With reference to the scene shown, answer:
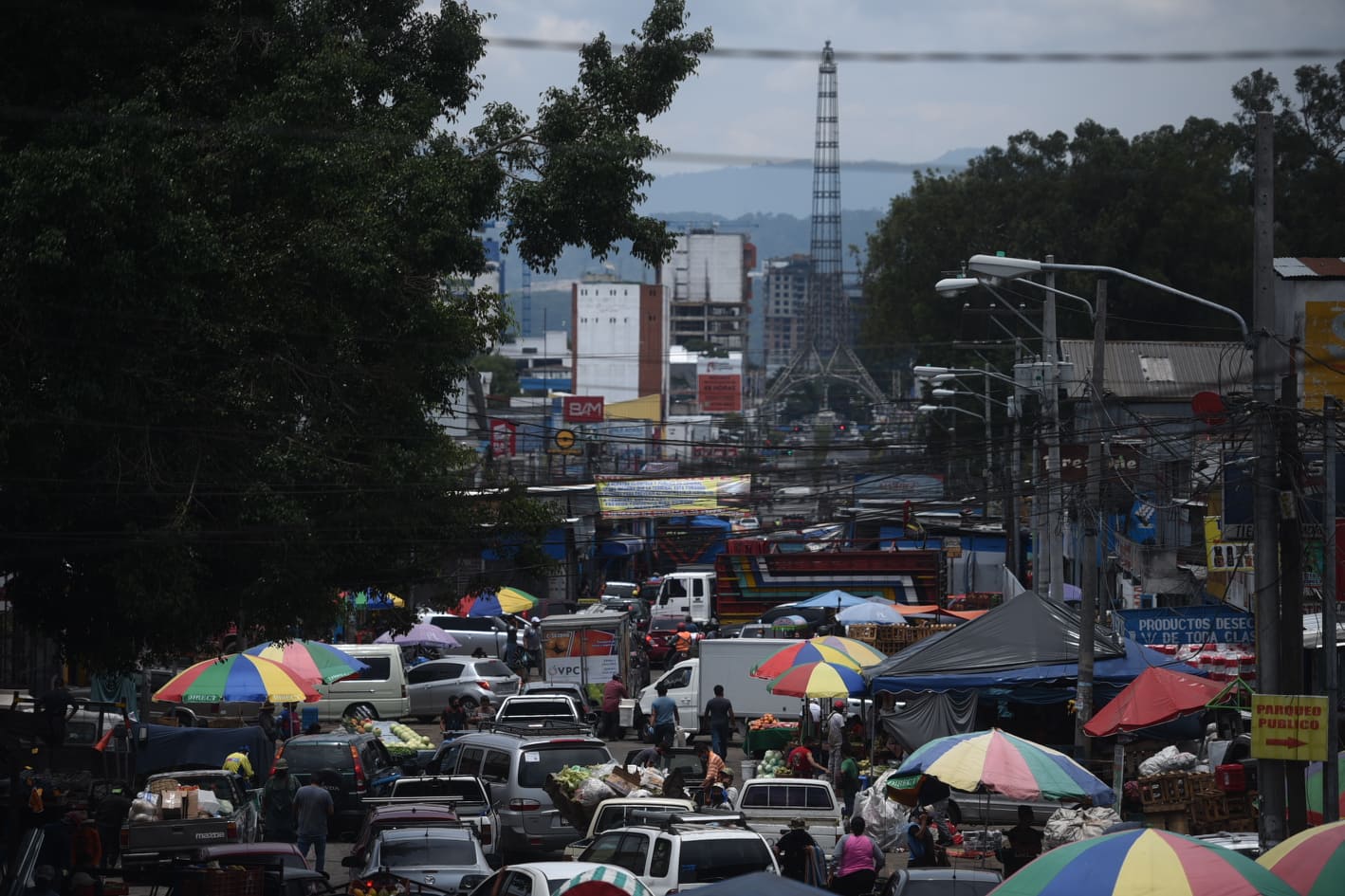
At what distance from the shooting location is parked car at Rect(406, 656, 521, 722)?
117ft

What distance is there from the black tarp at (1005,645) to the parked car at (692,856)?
10.2 m

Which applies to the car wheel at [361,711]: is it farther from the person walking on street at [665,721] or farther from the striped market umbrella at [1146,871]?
the striped market umbrella at [1146,871]

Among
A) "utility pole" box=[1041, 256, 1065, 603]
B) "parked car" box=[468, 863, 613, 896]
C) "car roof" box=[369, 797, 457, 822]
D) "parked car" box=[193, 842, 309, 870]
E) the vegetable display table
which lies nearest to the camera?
"parked car" box=[468, 863, 613, 896]

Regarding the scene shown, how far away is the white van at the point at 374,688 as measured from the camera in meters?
34.3

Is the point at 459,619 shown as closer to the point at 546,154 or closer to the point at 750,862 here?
the point at 546,154

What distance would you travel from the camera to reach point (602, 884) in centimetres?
1189

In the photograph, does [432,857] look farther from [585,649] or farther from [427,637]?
[427,637]

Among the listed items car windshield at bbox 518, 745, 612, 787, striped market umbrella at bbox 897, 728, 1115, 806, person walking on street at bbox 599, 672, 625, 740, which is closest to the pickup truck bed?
car windshield at bbox 518, 745, 612, 787

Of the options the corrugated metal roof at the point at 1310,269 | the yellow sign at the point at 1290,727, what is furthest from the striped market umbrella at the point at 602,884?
the corrugated metal roof at the point at 1310,269

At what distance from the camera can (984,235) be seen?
227ft

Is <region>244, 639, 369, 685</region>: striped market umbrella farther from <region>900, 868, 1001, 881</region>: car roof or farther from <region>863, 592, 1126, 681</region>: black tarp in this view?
<region>900, 868, 1001, 881</region>: car roof

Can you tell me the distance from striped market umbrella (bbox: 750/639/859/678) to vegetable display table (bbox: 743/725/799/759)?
1.66 metres

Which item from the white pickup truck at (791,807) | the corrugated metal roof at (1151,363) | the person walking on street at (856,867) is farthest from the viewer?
the corrugated metal roof at (1151,363)

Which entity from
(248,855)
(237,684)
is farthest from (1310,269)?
(248,855)
